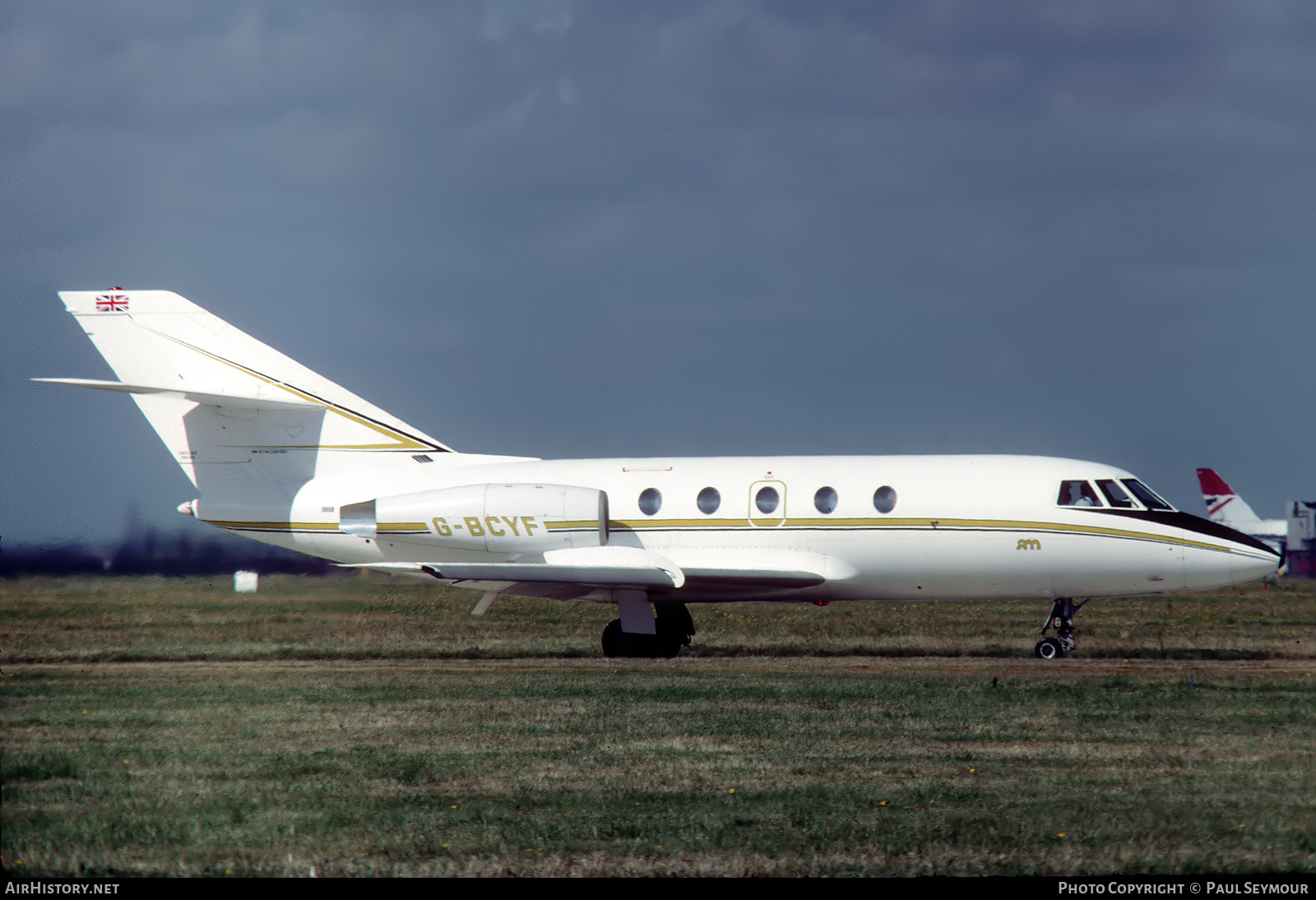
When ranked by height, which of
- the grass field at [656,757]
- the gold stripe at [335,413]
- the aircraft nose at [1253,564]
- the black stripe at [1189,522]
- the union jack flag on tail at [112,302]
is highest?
the union jack flag on tail at [112,302]

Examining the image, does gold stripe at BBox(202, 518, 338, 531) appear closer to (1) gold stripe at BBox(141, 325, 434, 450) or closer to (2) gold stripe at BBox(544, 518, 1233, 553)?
(1) gold stripe at BBox(141, 325, 434, 450)

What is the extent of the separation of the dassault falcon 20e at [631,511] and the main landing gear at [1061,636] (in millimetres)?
43

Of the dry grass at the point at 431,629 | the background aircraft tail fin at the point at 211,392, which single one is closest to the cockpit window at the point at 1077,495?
the dry grass at the point at 431,629

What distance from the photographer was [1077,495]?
20.0 meters

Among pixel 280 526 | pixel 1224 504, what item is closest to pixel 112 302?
pixel 280 526

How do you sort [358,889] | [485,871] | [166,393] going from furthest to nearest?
1. [166,393]
2. [485,871]
3. [358,889]

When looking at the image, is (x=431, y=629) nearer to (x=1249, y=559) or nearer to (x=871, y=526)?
(x=871, y=526)

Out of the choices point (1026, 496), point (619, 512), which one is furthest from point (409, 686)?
point (1026, 496)

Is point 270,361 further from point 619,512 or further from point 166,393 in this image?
point 619,512

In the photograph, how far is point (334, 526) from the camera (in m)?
22.4

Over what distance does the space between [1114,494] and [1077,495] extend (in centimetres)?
53

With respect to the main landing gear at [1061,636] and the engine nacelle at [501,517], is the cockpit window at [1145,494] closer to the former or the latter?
the main landing gear at [1061,636]

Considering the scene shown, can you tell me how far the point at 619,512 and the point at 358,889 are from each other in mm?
14681

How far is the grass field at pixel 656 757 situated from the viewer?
25.1ft
